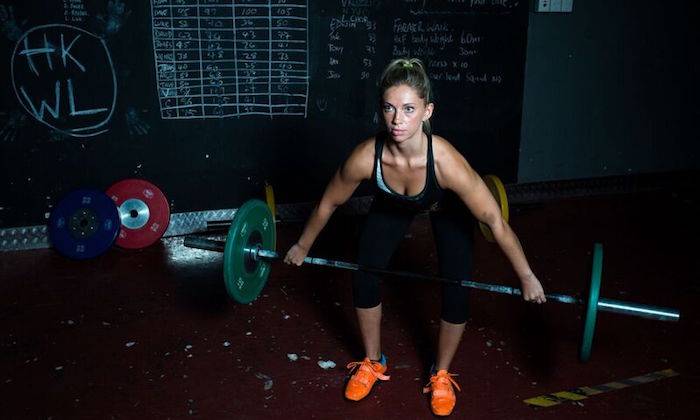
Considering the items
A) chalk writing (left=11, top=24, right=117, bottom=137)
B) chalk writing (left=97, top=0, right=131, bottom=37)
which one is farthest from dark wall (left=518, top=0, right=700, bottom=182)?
A: chalk writing (left=11, top=24, right=117, bottom=137)

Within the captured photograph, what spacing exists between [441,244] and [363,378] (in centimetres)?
45

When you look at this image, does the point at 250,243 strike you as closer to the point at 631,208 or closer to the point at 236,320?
the point at 236,320

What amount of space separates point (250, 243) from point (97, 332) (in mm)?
727

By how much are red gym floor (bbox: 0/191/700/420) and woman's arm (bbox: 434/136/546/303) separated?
1.32 feet

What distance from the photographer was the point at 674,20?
385 centimetres

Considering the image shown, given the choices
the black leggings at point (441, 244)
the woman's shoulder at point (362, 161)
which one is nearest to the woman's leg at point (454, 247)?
the black leggings at point (441, 244)

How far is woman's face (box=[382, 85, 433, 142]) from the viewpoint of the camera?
59.2 inches

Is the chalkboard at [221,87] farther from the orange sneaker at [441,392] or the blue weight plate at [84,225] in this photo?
the orange sneaker at [441,392]

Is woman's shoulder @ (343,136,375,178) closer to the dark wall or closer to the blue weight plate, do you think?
the blue weight plate

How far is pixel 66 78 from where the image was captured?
9.13ft

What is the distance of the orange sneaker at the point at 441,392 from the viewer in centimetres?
173

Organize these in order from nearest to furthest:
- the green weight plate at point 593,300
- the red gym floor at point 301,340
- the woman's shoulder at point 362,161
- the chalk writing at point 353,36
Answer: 1. the green weight plate at point 593,300
2. the woman's shoulder at point 362,161
3. the red gym floor at point 301,340
4. the chalk writing at point 353,36

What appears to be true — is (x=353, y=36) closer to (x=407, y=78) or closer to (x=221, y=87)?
(x=221, y=87)

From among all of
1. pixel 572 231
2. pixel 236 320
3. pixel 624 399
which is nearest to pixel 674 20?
pixel 572 231
